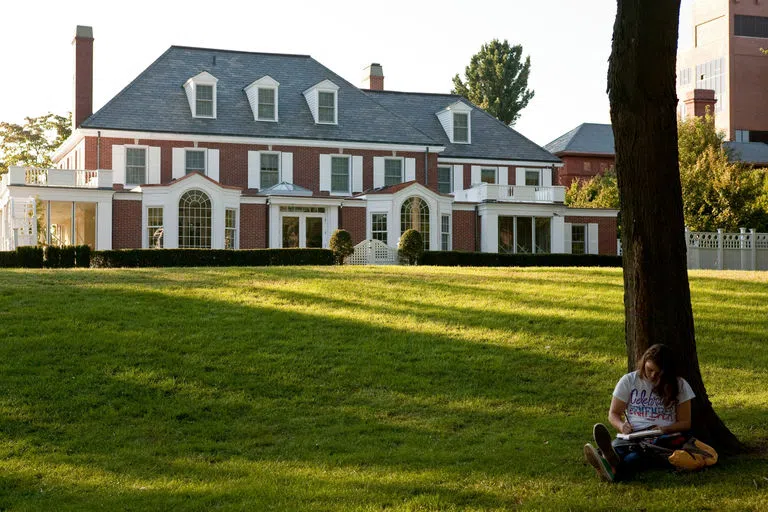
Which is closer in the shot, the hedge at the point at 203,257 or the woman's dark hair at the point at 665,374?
the woman's dark hair at the point at 665,374

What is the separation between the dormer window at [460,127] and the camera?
4384cm

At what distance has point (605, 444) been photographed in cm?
732

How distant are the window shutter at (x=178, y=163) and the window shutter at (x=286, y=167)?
3988 millimetres

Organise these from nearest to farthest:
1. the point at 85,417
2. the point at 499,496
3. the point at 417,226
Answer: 1. the point at 499,496
2. the point at 85,417
3. the point at 417,226

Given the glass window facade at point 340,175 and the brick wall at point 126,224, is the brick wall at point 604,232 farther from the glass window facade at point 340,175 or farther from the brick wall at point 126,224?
the brick wall at point 126,224

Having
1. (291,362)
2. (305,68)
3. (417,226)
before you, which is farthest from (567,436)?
(305,68)

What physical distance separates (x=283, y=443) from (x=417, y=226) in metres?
26.6

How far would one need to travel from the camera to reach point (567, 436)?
944cm

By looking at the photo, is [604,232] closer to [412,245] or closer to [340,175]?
[340,175]

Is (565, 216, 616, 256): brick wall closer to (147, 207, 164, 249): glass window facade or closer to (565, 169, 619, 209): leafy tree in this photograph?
(565, 169, 619, 209): leafy tree

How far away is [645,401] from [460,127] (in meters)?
37.0

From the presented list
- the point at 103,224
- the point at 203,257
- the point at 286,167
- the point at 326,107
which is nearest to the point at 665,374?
the point at 203,257


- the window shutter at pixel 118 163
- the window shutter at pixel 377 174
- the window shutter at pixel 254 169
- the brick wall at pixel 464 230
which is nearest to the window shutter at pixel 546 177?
the brick wall at pixel 464 230

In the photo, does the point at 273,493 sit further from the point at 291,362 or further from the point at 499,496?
the point at 291,362
